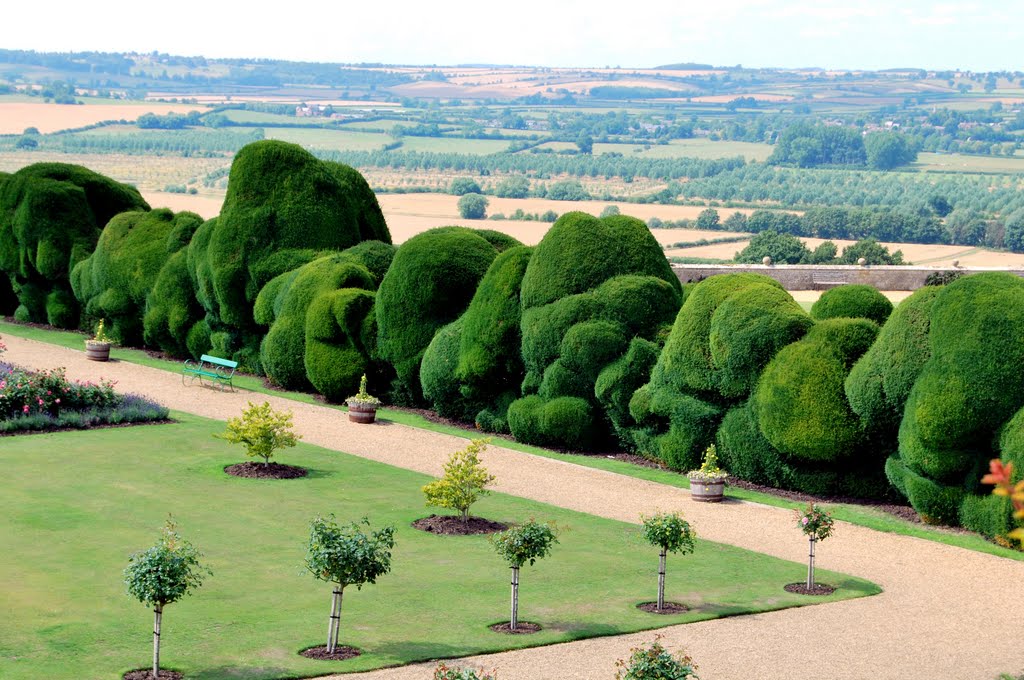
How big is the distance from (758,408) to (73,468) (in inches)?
481

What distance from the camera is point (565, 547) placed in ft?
69.0

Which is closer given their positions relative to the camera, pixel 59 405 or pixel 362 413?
pixel 59 405

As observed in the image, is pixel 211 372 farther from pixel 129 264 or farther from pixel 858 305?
pixel 858 305

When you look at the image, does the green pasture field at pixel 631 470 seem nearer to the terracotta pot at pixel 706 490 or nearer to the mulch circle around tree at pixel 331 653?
the terracotta pot at pixel 706 490

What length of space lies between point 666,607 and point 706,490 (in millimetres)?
6850

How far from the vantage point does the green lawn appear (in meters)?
15.9

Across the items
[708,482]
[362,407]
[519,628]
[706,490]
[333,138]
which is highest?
[519,628]

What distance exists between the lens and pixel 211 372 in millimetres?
35688

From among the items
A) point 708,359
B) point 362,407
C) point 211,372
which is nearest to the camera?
point 708,359

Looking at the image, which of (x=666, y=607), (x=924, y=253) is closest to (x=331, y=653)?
(x=666, y=607)

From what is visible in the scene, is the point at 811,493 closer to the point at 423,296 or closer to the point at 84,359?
the point at 423,296

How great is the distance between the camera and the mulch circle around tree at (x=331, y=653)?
15.7 metres

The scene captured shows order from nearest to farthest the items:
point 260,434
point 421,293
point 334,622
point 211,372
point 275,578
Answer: point 334,622 → point 275,578 → point 260,434 → point 421,293 → point 211,372

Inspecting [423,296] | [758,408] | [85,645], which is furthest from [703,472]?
[85,645]
